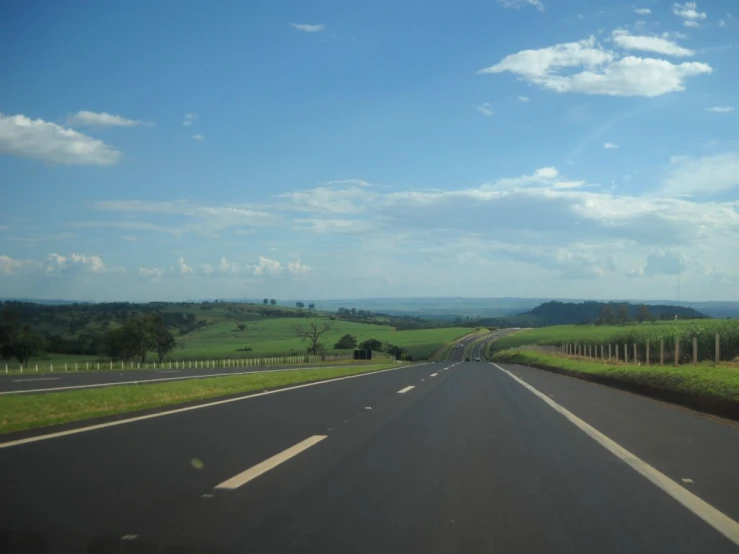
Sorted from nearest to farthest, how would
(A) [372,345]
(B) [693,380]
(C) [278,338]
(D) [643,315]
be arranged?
(B) [693,380] → (D) [643,315] → (A) [372,345] → (C) [278,338]

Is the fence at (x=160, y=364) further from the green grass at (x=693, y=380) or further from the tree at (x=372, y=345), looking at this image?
the green grass at (x=693, y=380)

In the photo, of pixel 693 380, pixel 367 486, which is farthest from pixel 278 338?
pixel 367 486

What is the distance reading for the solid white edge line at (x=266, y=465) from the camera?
8.09 metres

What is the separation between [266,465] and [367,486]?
1.71 meters

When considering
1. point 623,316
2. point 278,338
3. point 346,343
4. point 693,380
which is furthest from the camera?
point 278,338

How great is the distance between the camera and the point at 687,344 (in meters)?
42.1

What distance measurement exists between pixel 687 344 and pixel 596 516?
39030mm

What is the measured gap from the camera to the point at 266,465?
30.3ft

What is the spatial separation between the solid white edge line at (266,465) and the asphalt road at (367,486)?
0.03m

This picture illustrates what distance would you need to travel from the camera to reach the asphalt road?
6.18 meters

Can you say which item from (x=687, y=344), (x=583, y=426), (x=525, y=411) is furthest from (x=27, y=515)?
(x=687, y=344)

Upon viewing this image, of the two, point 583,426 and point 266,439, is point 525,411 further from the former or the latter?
point 266,439

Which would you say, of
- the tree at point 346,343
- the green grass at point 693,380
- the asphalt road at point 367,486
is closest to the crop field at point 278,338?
the tree at point 346,343

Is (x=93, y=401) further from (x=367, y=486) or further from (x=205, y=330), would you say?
(x=205, y=330)
